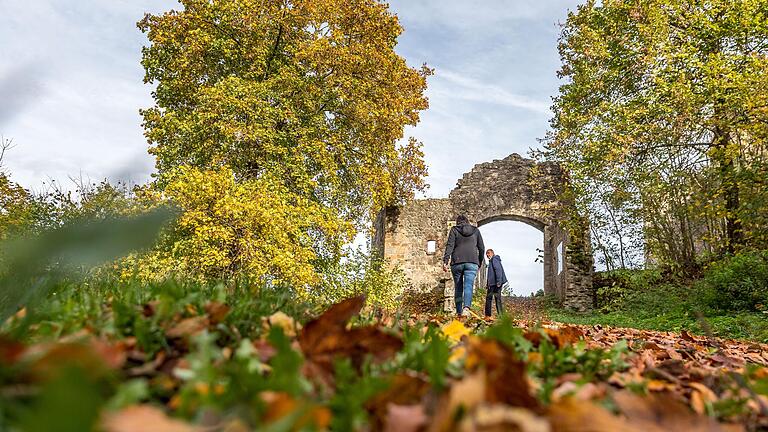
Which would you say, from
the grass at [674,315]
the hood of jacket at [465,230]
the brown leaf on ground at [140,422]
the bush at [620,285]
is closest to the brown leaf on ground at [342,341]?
the brown leaf on ground at [140,422]

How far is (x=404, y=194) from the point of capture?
69.4ft

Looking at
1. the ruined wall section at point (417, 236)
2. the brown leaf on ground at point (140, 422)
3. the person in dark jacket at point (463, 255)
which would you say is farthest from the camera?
the ruined wall section at point (417, 236)

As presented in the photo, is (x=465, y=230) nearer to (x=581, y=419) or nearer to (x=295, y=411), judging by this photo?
(x=581, y=419)

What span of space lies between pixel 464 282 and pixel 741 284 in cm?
542

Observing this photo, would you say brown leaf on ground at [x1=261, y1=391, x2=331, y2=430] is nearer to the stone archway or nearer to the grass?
the grass

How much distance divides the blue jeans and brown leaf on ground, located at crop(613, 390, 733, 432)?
7478 millimetres

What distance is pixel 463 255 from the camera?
8.70 meters

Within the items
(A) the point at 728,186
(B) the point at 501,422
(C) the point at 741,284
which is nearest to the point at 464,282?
(C) the point at 741,284

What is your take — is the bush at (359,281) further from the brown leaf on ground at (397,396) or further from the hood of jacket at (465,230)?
the brown leaf on ground at (397,396)

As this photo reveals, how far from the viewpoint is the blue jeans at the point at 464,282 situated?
27.4ft

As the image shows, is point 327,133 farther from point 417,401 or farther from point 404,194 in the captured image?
point 417,401

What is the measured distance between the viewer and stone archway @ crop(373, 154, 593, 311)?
15672mm

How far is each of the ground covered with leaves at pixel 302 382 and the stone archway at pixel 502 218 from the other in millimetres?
14227

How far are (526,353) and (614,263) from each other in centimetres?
1459
